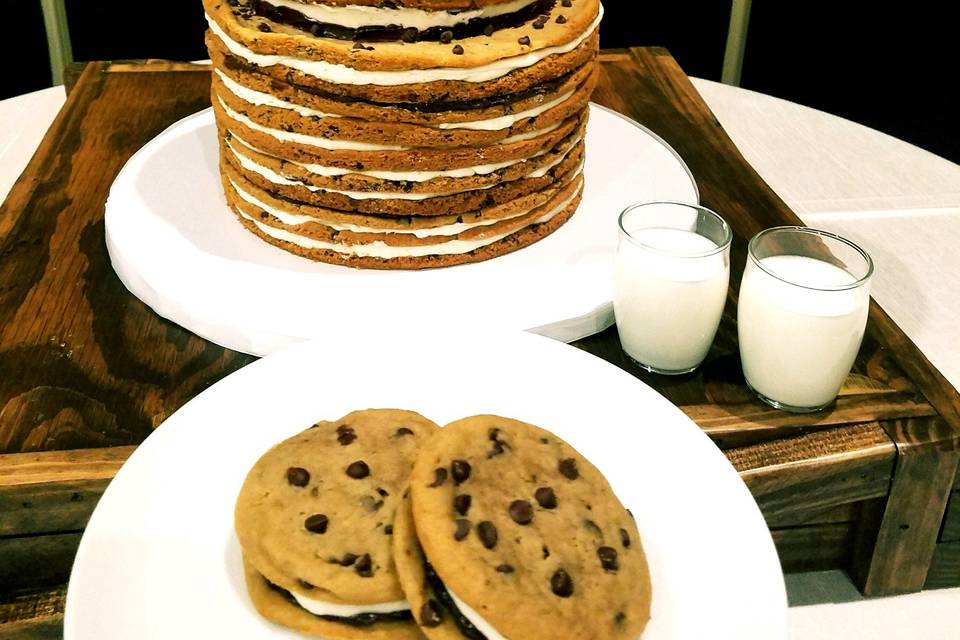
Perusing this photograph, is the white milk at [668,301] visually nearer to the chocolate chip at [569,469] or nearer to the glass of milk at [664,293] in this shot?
the glass of milk at [664,293]

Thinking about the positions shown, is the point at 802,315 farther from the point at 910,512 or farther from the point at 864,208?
the point at 864,208

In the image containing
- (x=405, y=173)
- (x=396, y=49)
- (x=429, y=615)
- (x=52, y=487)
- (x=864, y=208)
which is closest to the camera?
(x=429, y=615)

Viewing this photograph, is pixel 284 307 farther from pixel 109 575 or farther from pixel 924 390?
pixel 924 390

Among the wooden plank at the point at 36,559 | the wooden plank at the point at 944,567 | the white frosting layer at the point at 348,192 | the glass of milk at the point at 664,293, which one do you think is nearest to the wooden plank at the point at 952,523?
the wooden plank at the point at 944,567

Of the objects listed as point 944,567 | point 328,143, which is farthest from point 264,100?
point 944,567

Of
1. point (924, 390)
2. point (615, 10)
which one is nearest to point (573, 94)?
point (924, 390)
